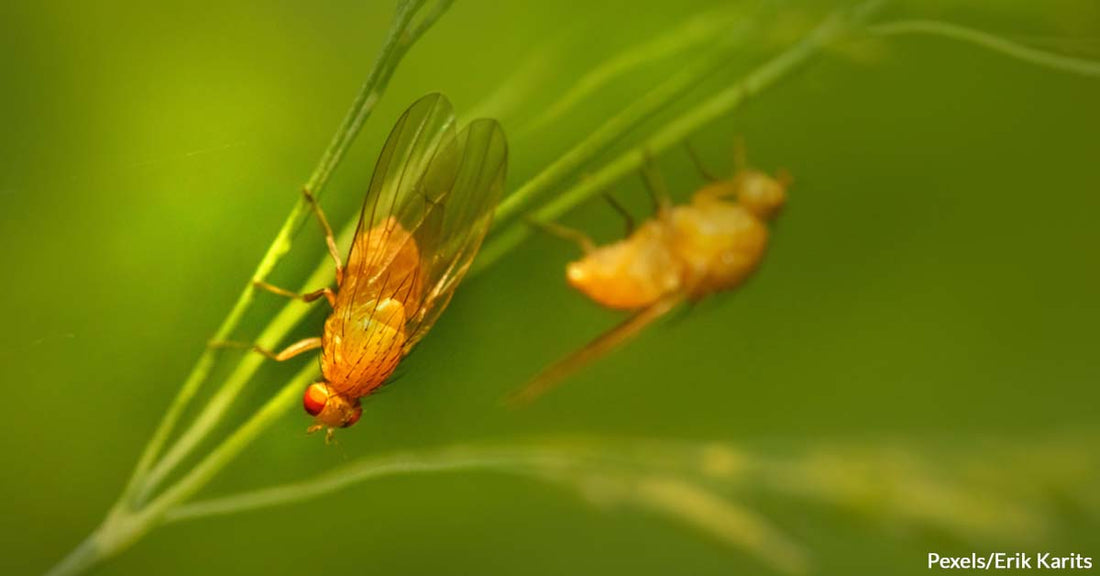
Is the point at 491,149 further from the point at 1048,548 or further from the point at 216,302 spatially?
the point at 1048,548

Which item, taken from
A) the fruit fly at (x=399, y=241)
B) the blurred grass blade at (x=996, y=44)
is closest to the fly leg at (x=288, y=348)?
the fruit fly at (x=399, y=241)

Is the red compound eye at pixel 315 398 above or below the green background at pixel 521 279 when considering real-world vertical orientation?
below

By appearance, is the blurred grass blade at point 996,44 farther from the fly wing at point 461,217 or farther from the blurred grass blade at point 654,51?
the fly wing at point 461,217

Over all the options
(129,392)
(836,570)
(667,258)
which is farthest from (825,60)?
(129,392)

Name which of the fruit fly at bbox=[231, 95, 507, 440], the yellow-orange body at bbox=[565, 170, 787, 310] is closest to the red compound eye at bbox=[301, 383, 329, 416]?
the fruit fly at bbox=[231, 95, 507, 440]

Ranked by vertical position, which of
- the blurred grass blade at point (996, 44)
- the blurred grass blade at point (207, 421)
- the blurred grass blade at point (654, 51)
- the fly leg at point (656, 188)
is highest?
the blurred grass blade at point (996, 44)

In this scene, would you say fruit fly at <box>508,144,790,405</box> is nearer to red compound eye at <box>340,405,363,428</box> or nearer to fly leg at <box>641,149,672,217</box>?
fly leg at <box>641,149,672,217</box>
